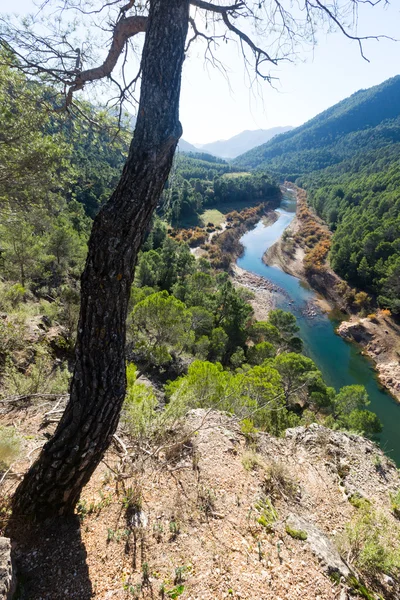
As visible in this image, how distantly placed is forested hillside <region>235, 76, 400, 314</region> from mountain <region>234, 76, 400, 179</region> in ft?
1.53

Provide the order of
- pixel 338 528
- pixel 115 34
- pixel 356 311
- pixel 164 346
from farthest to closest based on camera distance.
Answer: pixel 356 311 < pixel 164 346 < pixel 338 528 < pixel 115 34

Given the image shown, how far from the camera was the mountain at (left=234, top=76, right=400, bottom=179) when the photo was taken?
10950 cm

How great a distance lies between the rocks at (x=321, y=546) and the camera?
100 inches

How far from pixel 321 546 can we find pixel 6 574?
2748mm

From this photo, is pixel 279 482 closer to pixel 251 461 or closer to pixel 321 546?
pixel 251 461

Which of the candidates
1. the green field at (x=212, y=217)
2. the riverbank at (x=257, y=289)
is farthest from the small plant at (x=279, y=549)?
the green field at (x=212, y=217)

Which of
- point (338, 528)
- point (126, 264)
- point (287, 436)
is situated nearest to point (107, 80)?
point (126, 264)

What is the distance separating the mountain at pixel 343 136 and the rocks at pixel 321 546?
122 m

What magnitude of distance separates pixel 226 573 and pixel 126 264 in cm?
263

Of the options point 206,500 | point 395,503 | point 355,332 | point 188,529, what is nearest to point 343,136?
point 355,332

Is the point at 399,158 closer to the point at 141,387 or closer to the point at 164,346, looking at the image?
the point at 164,346

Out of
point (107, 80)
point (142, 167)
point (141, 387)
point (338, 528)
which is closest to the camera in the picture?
point (142, 167)

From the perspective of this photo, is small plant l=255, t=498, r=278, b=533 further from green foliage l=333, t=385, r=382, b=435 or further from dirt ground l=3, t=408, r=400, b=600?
green foliage l=333, t=385, r=382, b=435

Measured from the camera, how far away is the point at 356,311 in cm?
3125
